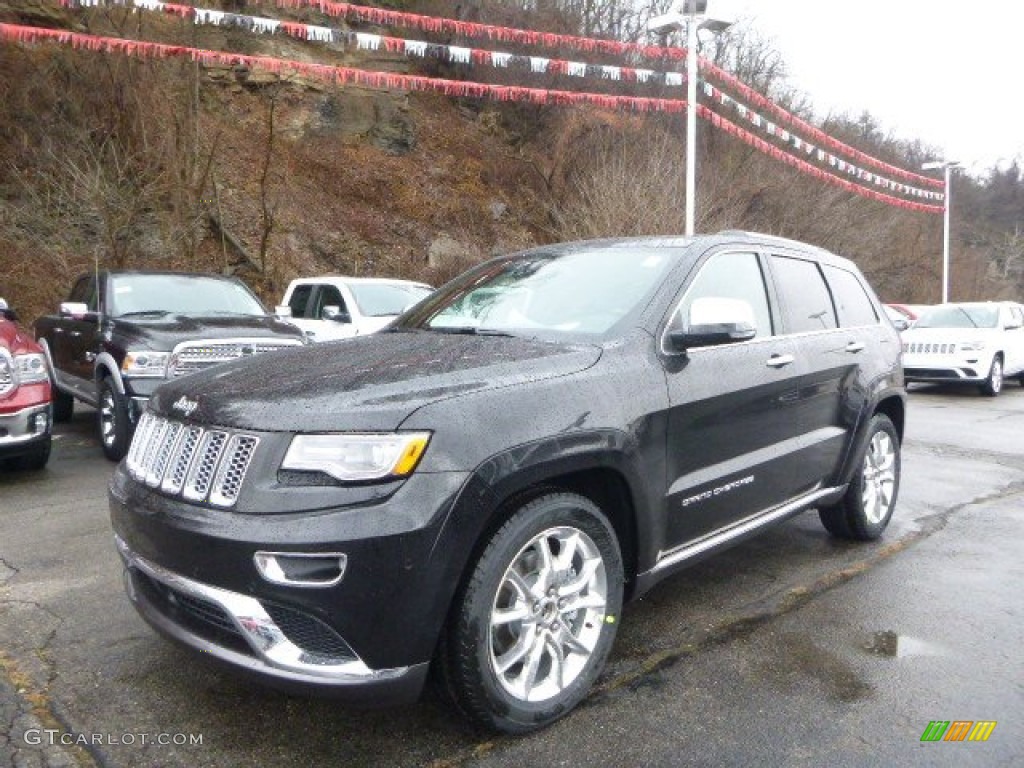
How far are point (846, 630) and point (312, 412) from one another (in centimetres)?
264

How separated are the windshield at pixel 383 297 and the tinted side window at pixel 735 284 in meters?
6.86

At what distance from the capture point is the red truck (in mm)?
5977

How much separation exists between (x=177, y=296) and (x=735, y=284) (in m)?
6.14

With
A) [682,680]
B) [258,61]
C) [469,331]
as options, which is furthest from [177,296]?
[258,61]

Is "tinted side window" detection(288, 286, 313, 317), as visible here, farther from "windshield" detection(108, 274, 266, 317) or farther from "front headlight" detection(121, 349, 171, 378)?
"front headlight" detection(121, 349, 171, 378)

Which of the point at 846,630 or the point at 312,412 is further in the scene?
the point at 846,630

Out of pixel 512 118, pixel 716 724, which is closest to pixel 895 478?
pixel 716 724

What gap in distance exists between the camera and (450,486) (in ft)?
7.96

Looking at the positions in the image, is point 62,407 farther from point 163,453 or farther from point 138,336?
point 163,453

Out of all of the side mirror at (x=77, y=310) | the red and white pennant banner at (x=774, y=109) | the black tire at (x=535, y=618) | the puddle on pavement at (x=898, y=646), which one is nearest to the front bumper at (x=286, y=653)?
the black tire at (x=535, y=618)

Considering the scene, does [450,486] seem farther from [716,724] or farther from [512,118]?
[512,118]

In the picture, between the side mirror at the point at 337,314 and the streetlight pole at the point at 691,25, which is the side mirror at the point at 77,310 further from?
the streetlight pole at the point at 691,25

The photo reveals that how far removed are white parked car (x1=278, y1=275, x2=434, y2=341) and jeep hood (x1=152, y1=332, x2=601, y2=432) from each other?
6.93 m

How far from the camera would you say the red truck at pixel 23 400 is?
598 centimetres
